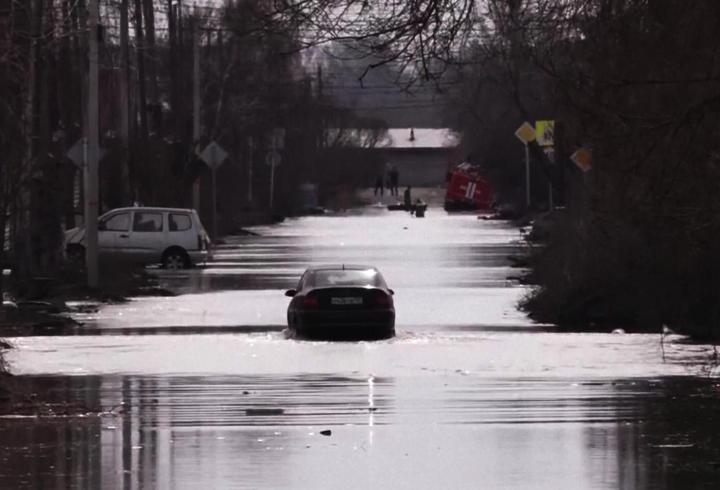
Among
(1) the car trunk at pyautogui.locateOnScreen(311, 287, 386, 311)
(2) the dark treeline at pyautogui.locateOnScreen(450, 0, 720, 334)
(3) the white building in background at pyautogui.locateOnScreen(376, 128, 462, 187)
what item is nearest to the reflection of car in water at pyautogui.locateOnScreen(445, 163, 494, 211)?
(2) the dark treeline at pyautogui.locateOnScreen(450, 0, 720, 334)

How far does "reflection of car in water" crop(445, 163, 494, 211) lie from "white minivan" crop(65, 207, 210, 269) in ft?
181

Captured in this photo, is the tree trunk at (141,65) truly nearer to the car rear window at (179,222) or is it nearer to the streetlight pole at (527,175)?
the car rear window at (179,222)

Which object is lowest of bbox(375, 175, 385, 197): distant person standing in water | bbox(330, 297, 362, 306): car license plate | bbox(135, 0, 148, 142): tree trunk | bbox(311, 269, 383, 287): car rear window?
bbox(375, 175, 385, 197): distant person standing in water

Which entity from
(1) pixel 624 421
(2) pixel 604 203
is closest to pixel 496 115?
(2) pixel 604 203

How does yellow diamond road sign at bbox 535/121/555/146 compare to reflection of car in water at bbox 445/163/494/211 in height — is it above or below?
above

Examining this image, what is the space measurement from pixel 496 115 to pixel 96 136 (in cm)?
6114

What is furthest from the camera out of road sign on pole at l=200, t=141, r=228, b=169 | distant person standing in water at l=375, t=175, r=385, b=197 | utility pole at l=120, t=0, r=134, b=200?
Answer: distant person standing in water at l=375, t=175, r=385, b=197

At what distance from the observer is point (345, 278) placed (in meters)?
28.0

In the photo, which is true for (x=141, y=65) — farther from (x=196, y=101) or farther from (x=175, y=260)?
(x=175, y=260)

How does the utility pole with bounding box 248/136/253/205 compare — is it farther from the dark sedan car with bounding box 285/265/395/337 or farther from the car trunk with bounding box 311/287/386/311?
the car trunk with bounding box 311/287/386/311

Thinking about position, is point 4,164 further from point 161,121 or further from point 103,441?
point 161,121

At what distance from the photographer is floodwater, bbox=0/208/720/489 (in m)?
13.2

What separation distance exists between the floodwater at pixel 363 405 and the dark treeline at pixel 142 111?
3327 millimetres

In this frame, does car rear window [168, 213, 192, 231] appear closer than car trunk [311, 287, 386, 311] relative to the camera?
No
